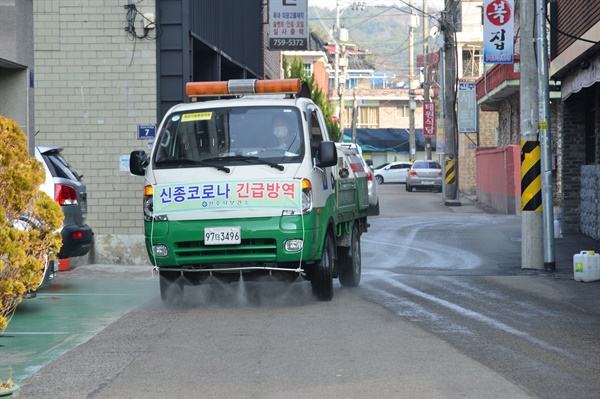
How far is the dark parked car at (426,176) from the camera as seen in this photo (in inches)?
1955

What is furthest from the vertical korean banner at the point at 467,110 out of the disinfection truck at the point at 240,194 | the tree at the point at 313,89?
the disinfection truck at the point at 240,194

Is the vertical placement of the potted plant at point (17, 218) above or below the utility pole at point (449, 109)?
below

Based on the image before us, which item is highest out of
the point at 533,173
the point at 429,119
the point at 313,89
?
the point at 313,89

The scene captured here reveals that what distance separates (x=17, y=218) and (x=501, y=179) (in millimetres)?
27638

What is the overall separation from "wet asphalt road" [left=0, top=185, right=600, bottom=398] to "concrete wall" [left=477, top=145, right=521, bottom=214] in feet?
52.8

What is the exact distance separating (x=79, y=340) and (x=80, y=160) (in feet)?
27.1

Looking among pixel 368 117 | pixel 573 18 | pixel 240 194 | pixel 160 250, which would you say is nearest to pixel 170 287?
pixel 160 250

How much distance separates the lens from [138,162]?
1200 centimetres

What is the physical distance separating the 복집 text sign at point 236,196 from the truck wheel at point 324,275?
2.88 ft

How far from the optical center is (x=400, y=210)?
→ 3453 centimetres

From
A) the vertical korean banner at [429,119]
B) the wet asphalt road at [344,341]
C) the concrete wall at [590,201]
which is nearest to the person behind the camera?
the wet asphalt road at [344,341]

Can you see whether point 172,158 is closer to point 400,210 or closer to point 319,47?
point 400,210

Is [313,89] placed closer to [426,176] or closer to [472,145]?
[472,145]

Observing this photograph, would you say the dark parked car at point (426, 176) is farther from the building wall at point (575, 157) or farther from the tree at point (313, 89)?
the building wall at point (575, 157)
